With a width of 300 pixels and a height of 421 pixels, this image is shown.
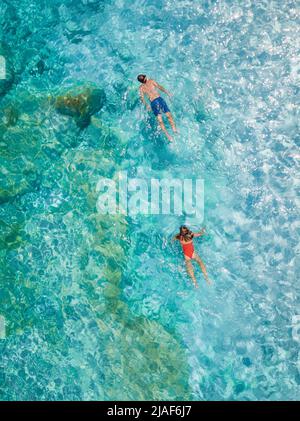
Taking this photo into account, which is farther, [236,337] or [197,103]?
[197,103]

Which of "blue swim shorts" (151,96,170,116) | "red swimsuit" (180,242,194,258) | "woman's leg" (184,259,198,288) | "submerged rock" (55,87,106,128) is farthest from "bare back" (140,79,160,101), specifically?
"woman's leg" (184,259,198,288)

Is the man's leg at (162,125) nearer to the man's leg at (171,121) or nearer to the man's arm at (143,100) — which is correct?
the man's leg at (171,121)

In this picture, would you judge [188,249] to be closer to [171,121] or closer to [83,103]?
[171,121]

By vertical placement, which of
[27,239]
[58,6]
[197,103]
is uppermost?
[58,6]

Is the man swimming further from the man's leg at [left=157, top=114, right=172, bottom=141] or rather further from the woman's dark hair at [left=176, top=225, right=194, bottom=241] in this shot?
the woman's dark hair at [left=176, top=225, right=194, bottom=241]

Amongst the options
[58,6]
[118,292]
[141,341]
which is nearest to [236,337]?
[141,341]

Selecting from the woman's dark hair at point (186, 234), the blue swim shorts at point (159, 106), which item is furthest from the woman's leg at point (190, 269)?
the blue swim shorts at point (159, 106)
